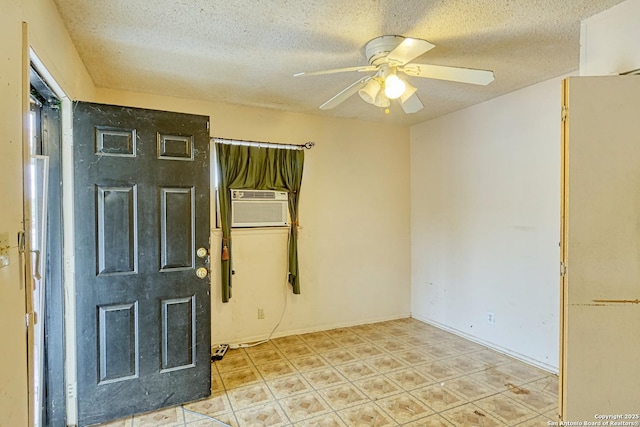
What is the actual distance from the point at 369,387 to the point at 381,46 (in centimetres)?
243

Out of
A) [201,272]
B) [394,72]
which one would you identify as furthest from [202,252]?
[394,72]

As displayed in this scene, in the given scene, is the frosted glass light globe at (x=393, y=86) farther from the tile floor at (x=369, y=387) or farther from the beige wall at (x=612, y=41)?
the tile floor at (x=369, y=387)

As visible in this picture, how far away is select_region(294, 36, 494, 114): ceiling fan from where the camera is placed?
199 centimetres

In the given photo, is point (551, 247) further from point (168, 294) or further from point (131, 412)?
point (131, 412)

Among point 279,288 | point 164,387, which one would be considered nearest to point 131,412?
point 164,387

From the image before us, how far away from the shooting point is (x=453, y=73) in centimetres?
206

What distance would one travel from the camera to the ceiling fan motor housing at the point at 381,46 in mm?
2174

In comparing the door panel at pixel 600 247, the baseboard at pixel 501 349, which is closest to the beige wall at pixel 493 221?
the baseboard at pixel 501 349

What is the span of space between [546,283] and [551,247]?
0.32 m

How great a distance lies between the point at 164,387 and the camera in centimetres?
246

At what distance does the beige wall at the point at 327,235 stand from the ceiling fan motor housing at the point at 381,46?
1.77m

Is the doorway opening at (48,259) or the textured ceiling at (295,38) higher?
the textured ceiling at (295,38)

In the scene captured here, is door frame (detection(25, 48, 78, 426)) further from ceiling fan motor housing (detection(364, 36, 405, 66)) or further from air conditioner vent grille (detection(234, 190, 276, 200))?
ceiling fan motor housing (detection(364, 36, 405, 66))

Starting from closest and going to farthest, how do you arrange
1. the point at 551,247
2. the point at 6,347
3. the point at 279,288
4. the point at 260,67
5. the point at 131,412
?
the point at 6,347 < the point at 131,412 < the point at 260,67 < the point at 551,247 < the point at 279,288
